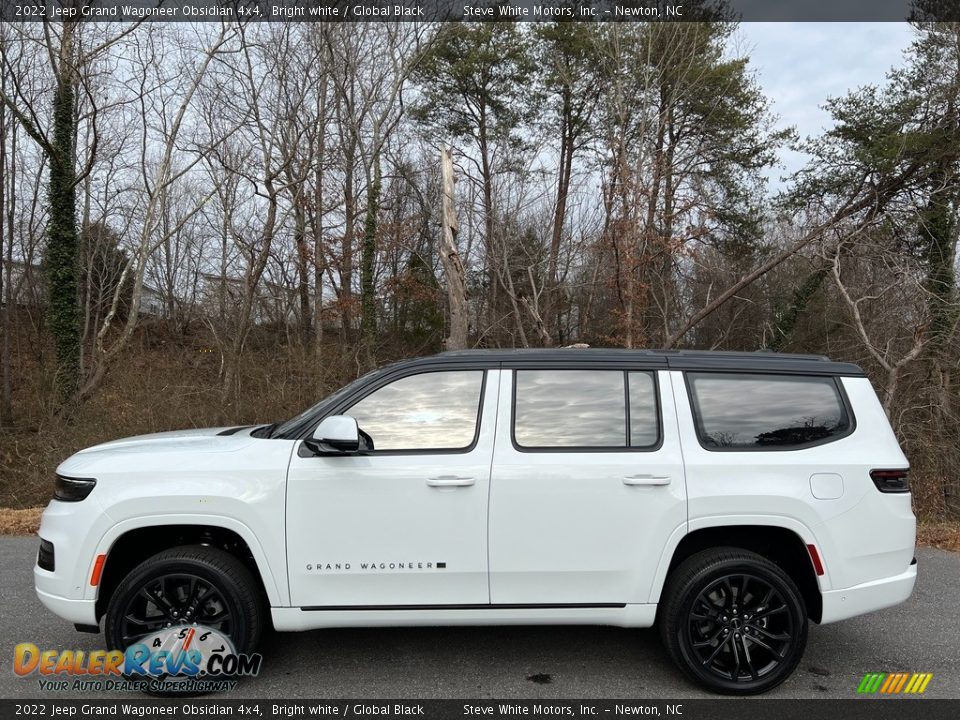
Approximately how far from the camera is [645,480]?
342 cm

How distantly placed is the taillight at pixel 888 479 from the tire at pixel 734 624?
72 centimetres

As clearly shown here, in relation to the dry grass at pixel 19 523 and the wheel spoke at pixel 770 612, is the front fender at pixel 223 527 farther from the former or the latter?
the dry grass at pixel 19 523

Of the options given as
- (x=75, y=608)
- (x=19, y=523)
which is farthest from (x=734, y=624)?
(x=19, y=523)

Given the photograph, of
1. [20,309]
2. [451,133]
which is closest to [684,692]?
[451,133]

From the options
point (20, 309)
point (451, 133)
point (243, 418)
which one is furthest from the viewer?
point (451, 133)

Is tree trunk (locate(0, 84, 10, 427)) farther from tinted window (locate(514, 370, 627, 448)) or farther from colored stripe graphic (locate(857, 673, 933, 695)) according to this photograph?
colored stripe graphic (locate(857, 673, 933, 695))

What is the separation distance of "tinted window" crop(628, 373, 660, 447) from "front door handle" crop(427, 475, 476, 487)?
0.94 m

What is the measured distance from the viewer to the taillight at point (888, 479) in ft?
11.4

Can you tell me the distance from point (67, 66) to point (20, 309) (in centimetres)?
949

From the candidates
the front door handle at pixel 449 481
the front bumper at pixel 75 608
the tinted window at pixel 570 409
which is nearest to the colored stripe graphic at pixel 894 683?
the tinted window at pixel 570 409

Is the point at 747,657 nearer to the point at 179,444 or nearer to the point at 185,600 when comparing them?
the point at 185,600

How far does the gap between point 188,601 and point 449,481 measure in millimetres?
1543

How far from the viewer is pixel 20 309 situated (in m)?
20.5
